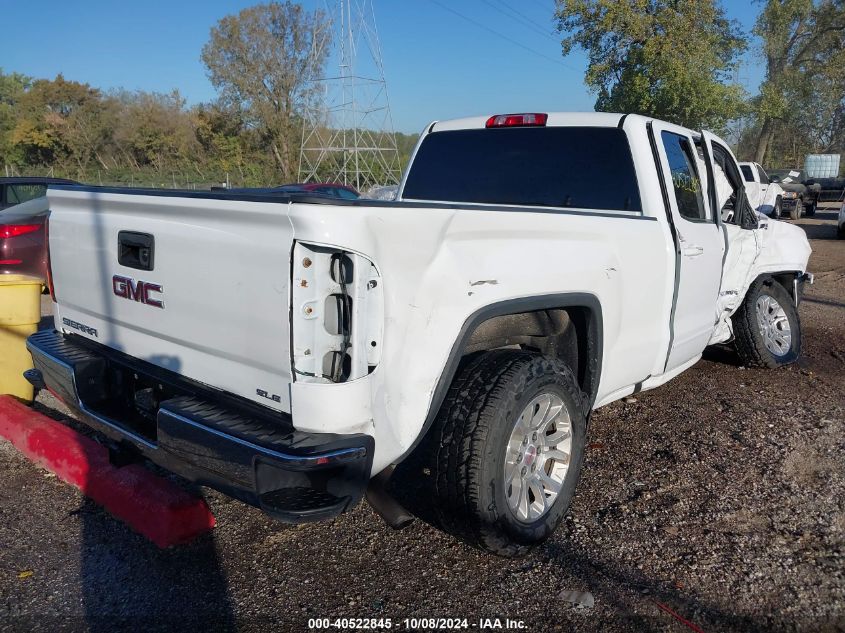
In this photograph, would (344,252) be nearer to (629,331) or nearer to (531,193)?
(629,331)

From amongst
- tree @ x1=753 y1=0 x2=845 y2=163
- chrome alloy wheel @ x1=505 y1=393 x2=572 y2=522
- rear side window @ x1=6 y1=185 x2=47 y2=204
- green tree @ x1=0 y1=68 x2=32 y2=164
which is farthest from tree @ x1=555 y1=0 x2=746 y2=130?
green tree @ x1=0 y1=68 x2=32 y2=164

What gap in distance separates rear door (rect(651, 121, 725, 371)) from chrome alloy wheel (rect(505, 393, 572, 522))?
4.37ft

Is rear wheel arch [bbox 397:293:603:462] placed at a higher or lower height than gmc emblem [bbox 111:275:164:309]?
lower

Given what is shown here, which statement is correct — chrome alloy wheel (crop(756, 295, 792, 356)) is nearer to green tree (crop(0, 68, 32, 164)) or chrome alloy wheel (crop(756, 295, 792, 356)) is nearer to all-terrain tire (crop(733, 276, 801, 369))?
all-terrain tire (crop(733, 276, 801, 369))

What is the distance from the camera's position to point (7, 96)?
56062 mm

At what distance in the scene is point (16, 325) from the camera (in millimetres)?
4980

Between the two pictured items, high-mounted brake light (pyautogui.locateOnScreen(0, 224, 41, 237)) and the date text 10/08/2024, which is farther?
high-mounted brake light (pyautogui.locateOnScreen(0, 224, 41, 237))

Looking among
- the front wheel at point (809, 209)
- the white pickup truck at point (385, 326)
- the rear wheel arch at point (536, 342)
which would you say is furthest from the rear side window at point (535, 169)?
the front wheel at point (809, 209)

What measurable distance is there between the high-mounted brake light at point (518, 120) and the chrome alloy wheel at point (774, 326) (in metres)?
2.64

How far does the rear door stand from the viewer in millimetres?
4266

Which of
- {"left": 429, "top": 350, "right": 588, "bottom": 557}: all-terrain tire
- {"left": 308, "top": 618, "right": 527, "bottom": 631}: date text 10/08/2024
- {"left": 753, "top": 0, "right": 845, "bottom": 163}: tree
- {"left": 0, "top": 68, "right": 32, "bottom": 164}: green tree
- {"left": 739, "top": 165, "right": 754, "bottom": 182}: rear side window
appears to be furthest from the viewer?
{"left": 0, "top": 68, "right": 32, "bottom": 164}: green tree

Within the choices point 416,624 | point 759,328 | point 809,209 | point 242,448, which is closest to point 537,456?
point 416,624

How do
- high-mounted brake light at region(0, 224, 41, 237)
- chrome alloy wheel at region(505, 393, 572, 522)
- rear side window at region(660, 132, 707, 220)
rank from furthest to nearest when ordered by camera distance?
high-mounted brake light at region(0, 224, 41, 237) → rear side window at region(660, 132, 707, 220) → chrome alloy wheel at region(505, 393, 572, 522)

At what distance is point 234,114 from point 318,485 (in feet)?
166
